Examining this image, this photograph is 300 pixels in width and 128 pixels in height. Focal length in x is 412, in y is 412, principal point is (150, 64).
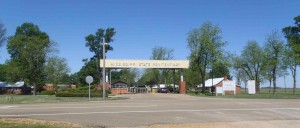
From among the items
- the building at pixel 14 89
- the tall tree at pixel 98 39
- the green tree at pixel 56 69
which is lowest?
the building at pixel 14 89

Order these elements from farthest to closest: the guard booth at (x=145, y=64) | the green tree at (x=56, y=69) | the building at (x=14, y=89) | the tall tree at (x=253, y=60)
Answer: the green tree at (x=56, y=69)
the tall tree at (x=253, y=60)
the building at (x=14, y=89)
the guard booth at (x=145, y=64)

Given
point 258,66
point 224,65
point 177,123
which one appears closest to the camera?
point 177,123

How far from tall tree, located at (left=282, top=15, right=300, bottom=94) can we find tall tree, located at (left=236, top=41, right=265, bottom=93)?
6.93 meters

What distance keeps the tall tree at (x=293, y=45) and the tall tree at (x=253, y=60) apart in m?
6.93

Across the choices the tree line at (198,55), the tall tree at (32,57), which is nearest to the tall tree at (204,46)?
the tree line at (198,55)

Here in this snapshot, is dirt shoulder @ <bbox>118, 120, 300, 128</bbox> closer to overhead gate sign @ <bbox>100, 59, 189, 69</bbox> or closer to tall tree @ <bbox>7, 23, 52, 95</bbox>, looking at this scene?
overhead gate sign @ <bbox>100, 59, 189, 69</bbox>

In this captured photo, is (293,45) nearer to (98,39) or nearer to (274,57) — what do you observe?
(274,57)

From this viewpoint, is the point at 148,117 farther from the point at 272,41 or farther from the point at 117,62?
the point at 272,41

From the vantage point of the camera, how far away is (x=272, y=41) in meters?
84.6

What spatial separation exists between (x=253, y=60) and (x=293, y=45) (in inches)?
622

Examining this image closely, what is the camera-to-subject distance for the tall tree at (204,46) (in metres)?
78.9

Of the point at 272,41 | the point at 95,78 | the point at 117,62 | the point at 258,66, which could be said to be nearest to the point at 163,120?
the point at 117,62

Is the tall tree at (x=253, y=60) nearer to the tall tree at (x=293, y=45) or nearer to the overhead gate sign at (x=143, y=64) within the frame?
the tall tree at (x=293, y=45)

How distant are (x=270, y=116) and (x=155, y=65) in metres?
51.6
